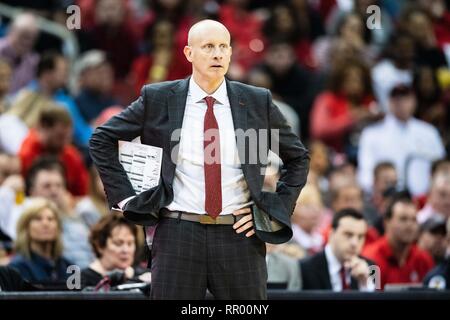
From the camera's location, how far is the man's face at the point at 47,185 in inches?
332

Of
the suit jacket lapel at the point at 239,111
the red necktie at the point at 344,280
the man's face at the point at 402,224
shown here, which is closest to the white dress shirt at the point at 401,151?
the man's face at the point at 402,224

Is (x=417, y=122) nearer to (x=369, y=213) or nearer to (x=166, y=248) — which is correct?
(x=369, y=213)

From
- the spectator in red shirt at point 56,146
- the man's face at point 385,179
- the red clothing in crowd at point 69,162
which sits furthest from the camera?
the man's face at point 385,179

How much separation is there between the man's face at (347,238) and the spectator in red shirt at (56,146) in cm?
232

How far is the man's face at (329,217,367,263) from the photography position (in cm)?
772

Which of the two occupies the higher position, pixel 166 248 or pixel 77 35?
pixel 77 35

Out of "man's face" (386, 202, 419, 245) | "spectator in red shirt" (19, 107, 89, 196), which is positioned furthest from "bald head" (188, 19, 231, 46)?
"spectator in red shirt" (19, 107, 89, 196)

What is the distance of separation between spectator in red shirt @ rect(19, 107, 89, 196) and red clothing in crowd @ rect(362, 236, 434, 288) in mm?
2308

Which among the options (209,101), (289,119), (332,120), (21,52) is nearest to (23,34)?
(21,52)

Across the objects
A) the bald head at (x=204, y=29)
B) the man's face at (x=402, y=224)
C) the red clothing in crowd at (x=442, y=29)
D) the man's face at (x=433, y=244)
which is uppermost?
the red clothing in crowd at (x=442, y=29)

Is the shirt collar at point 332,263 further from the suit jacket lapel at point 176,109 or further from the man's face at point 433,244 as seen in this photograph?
the suit jacket lapel at point 176,109

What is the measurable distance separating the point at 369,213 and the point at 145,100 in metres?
4.87

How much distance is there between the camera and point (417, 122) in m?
11.1
